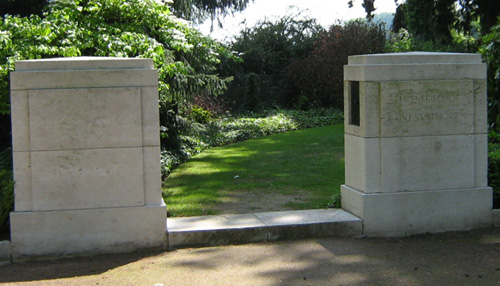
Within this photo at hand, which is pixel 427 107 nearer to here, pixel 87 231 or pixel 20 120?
pixel 87 231

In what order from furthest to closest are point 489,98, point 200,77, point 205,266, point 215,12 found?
point 215,12 → point 200,77 → point 489,98 → point 205,266

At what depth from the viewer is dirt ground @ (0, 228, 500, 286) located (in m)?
5.41

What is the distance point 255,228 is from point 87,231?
70.2 inches

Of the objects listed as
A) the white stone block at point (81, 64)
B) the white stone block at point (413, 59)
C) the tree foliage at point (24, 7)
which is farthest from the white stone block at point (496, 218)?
→ the tree foliage at point (24, 7)

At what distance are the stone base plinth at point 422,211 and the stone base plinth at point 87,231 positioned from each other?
7.61 feet

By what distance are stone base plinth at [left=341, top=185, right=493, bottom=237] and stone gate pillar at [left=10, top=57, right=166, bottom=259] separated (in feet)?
7.68

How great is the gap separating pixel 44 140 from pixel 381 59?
3.73m

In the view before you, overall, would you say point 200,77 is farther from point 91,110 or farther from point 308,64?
point 308,64

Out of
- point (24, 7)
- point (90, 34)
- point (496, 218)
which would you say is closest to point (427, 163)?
point (496, 218)

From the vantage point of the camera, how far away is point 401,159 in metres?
6.72

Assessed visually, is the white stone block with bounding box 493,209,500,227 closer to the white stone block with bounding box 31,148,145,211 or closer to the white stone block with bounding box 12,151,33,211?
the white stone block with bounding box 31,148,145,211

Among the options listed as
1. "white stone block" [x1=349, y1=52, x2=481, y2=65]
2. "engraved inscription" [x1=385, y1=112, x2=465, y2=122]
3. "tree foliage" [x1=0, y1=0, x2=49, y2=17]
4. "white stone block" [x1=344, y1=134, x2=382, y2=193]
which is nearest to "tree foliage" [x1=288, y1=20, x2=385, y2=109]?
"tree foliage" [x1=0, y1=0, x2=49, y2=17]

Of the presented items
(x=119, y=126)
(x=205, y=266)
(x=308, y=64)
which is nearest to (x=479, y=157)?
(x=205, y=266)

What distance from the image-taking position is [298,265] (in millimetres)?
5770
